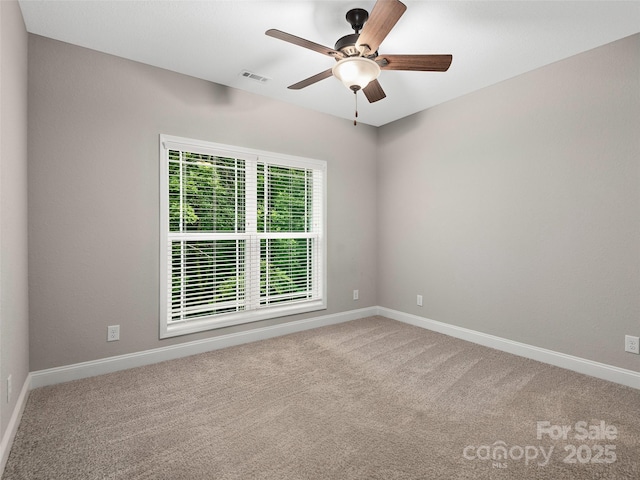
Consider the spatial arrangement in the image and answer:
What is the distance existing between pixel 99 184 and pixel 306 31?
6.53 feet

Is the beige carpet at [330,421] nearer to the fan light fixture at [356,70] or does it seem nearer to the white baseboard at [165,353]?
the white baseboard at [165,353]

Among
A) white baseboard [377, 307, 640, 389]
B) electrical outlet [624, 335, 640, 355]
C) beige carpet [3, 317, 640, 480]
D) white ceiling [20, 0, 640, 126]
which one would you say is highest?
white ceiling [20, 0, 640, 126]

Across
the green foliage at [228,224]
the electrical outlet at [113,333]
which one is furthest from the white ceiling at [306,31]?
the electrical outlet at [113,333]

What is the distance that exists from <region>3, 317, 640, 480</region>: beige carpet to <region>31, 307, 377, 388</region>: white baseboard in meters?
0.08

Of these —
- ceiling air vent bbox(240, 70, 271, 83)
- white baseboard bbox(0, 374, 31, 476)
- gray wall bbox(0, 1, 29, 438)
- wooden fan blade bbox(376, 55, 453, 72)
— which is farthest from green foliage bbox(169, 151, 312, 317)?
wooden fan blade bbox(376, 55, 453, 72)

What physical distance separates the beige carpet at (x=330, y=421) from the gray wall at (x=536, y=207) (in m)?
0.48

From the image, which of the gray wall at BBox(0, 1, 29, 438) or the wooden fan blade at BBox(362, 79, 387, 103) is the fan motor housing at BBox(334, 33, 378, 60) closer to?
the wooden fan blade at BBox(362, 79, 387, 103)

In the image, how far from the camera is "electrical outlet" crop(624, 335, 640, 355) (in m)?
2.48

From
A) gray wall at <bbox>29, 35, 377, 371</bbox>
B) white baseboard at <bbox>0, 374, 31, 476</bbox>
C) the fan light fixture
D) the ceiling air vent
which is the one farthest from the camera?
the ceiling air vent

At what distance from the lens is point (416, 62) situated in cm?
223

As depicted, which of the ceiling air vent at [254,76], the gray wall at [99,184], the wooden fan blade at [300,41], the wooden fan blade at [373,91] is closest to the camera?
the wooden fan blade at [300,41]

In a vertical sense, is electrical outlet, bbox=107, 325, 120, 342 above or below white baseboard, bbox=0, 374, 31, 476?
above

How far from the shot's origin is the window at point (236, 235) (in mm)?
3090

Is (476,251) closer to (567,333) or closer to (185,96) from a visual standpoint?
(567,333)
